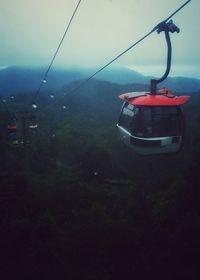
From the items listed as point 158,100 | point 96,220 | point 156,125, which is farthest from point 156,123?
point 96,220

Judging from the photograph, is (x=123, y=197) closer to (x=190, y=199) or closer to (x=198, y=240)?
(x=190, y=199)

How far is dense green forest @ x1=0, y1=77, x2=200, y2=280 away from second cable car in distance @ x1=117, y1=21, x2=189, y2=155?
33.6ft

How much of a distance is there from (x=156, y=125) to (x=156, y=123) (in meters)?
0.06

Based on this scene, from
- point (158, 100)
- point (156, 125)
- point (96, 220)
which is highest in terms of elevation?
point (158, 100)

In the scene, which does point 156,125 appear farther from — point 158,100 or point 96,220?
point 96,220

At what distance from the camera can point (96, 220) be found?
2589cm

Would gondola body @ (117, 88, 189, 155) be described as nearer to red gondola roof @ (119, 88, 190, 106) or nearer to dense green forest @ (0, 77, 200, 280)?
red gondola roof @ (119, 88, 190, 106)

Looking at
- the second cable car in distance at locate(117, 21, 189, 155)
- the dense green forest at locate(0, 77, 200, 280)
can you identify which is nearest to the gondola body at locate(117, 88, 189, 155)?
the second cable car in distance at locate(117, 21, 189, 155)

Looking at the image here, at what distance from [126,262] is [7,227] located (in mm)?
9385

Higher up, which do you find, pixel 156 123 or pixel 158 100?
pixel 158 100

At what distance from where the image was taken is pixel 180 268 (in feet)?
74.4

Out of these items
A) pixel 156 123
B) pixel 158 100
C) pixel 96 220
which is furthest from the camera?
pixel 96 220

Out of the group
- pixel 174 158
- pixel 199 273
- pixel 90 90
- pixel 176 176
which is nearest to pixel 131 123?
pixel 199 273

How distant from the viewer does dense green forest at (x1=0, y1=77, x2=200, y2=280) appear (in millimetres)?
22016
